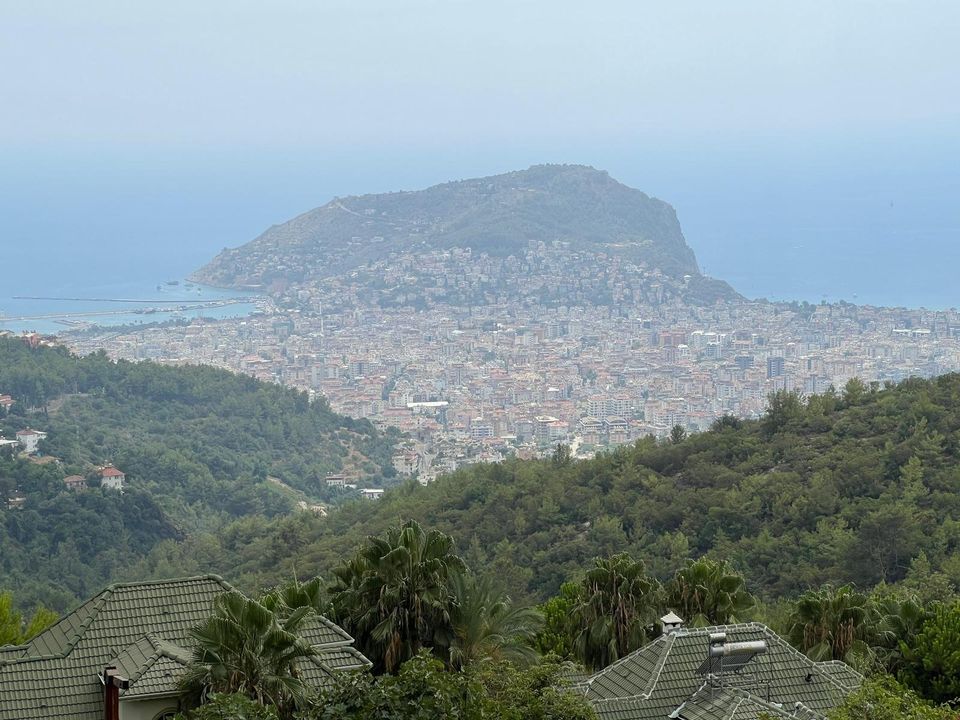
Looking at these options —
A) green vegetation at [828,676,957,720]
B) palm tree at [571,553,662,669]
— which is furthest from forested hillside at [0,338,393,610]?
green vegetation at [828,676,957,720]

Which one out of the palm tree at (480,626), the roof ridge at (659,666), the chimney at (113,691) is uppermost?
the chimney at (113,691)

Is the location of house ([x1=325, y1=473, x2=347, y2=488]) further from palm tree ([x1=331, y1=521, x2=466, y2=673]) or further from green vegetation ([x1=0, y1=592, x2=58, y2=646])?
palm tree ([x1=331, y1=521, x2=466, y2=673])

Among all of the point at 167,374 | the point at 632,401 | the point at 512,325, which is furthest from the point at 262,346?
the point at 167,374

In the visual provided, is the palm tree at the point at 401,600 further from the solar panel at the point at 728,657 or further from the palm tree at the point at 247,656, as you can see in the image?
the palm tree at the point at 247,656

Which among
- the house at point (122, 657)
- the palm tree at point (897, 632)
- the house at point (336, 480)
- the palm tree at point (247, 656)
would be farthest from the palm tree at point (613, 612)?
the house at point (336, 480)

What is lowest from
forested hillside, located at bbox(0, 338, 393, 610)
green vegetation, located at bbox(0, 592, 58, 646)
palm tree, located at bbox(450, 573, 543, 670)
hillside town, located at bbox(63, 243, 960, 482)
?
hillside town, located at bbox(63, 243, 960, 482)

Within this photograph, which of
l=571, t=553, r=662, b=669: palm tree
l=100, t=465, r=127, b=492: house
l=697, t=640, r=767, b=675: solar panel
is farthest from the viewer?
l=100, t=465, r=127, b=492: house
